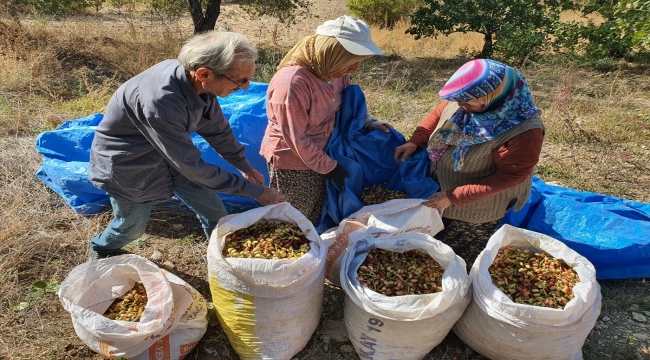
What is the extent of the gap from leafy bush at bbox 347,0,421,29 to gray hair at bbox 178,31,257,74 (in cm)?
949

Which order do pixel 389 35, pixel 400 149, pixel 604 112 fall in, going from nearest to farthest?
pixel 400 149 < pixel 604 112 < pixel 389 35

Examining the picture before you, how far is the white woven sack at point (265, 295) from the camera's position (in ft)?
6.32

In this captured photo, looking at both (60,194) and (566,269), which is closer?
(566,269)

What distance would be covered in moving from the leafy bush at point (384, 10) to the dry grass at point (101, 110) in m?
2.25

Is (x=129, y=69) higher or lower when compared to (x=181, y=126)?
lower

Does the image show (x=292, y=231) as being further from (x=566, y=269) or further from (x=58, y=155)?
(x=58, y=155)

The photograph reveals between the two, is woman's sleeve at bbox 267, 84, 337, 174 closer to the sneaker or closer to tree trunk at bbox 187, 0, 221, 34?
the sneaker

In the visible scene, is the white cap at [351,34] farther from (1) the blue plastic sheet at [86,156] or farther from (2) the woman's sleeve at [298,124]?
(1) the blue plastic sheet at [86,156]

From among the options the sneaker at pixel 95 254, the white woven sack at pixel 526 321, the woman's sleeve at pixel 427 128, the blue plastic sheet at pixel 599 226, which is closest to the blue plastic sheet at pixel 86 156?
the sneaker at pixel 95 254

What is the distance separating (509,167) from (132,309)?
6.34 feet

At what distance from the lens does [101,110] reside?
14.2 feet

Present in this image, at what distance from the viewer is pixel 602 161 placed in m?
3.90

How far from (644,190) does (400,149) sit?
2309 mm

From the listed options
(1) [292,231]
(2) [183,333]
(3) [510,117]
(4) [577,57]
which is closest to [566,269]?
(3) [510,117]
